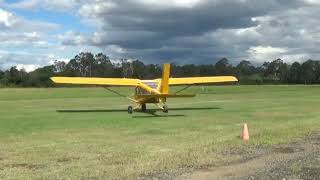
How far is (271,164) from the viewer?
479 inches

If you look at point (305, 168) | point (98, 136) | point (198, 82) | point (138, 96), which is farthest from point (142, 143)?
point (198, 82)

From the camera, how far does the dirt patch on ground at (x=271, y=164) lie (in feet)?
35.2

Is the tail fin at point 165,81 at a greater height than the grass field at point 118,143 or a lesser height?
greater

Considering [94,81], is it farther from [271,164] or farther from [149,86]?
[271,164]

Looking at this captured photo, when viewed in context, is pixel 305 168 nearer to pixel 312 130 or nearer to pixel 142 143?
pixel 142 143

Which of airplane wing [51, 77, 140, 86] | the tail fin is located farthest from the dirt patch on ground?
airplane wing [51, 77, 140, 86]

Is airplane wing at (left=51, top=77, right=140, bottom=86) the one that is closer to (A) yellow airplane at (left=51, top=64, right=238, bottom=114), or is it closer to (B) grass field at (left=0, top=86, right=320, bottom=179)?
(A) yellow airplane at (left=51, top=64, right=238, bottom=114)

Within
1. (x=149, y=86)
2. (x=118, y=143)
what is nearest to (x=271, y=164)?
(x=118, y=143)

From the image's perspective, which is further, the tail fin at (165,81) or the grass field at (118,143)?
the tail fin at (165,81)

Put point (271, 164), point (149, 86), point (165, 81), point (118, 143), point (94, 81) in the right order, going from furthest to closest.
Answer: point (94, 81) < point (149, 86) < point (165, 81) < point (118, 143) < point (271, 164)

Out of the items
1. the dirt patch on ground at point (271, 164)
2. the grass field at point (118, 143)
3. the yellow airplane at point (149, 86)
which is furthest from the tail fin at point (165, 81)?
the dirt patch on ground at point (271, 164)

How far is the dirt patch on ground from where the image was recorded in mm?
10734

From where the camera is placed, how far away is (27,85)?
446 feet

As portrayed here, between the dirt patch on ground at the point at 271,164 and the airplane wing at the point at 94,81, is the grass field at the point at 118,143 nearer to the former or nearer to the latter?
the dirt patch on ground at the point at 271,164
